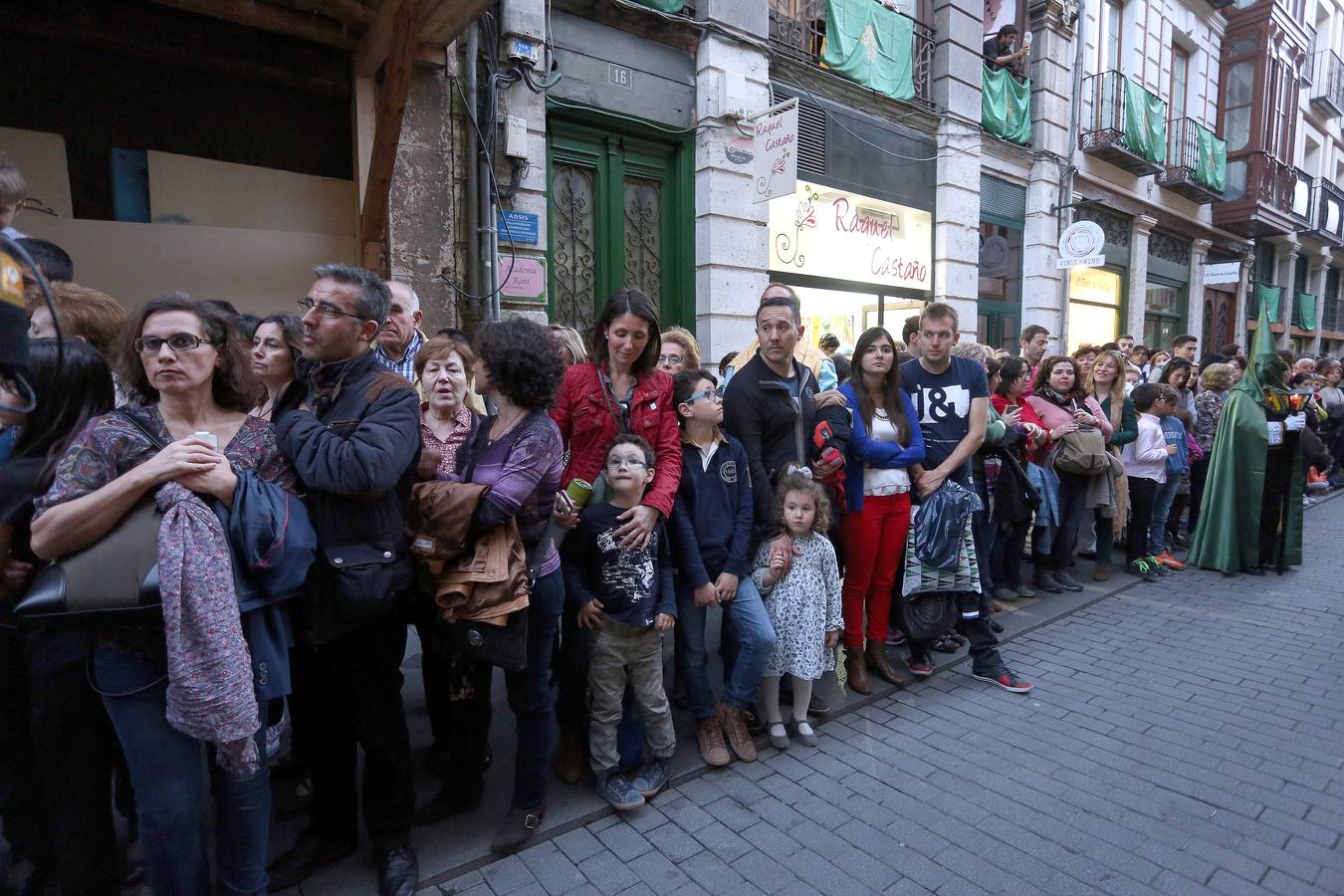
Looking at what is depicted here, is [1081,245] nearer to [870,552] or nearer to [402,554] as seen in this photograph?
[870,552]

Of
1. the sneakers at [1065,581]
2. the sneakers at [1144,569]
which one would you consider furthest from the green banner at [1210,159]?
the sneakers at [1065,581]

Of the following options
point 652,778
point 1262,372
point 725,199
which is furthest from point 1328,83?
point 652,778

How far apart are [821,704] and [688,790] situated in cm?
100

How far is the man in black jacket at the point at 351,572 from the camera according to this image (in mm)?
2197

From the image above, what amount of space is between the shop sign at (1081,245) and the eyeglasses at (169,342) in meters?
12.8

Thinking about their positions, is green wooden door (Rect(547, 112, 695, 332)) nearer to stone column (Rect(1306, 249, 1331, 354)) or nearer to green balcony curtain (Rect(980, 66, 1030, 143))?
green balcony curtain (Rect(980, 66, 1030, 143))

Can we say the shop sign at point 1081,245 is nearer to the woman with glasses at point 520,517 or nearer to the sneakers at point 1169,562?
the sneakers at point 1169,562

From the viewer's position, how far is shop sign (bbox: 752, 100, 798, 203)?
7656mm

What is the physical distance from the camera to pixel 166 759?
1970 mm

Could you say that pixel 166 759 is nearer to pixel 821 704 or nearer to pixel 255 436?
pixel 255 436

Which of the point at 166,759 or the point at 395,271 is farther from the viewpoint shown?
the point at 395,271

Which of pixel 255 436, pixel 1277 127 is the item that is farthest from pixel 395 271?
pixel 1277 127

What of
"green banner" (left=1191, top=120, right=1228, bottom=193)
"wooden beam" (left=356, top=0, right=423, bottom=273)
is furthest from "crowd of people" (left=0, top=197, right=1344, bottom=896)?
"green banner" (left=1191, top=120, right=1228, bottom=193)

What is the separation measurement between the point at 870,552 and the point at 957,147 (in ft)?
30.1
